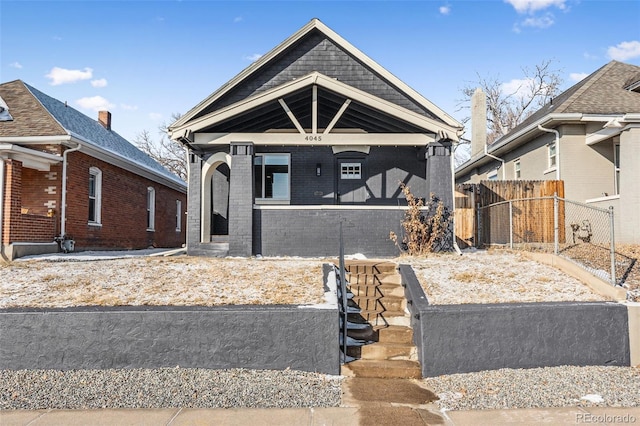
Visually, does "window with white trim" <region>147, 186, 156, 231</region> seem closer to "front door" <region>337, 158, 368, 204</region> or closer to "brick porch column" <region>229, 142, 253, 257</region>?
"brick porch column" <region>229, 142, 253, 257</region>

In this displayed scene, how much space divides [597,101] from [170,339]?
14.5m

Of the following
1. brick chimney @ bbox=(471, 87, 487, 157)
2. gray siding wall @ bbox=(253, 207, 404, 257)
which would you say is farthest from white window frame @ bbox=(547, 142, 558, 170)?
brick chimney @ bbox=(471, 87, 487, 157)

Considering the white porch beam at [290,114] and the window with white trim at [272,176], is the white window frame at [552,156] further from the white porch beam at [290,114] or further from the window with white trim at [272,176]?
the white porch beam at [290,114]

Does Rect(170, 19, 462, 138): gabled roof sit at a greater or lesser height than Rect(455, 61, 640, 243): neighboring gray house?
greater

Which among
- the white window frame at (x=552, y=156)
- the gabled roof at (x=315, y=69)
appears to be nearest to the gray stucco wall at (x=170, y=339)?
the gabled roof at (x=315, y=69)

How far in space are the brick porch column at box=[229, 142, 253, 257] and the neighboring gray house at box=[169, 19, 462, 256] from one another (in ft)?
0.08

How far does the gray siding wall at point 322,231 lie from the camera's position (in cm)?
1112

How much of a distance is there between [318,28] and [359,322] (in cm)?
866

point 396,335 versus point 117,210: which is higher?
point 117,210

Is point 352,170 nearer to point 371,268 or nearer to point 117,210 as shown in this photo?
point 371,268

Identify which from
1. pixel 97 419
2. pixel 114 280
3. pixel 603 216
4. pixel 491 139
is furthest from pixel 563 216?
pixel 491 139

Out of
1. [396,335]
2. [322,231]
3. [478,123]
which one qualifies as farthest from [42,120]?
[478,123]

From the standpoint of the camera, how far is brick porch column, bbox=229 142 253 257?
10955mm

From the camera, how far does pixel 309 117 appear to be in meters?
13.0
